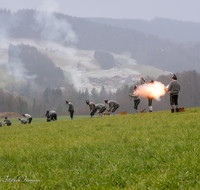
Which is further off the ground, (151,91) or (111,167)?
(151,91)

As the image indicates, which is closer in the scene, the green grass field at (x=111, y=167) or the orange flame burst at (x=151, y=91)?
the green grass field at (x=111, y=167)

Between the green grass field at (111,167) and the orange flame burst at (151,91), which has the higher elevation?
the orange flame burst at (151,91)

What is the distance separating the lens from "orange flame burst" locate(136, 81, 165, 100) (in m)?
23.4

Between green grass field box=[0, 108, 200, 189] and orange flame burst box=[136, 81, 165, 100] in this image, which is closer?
green grass field box=[0, 108, 200, 189]

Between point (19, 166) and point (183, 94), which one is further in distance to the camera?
point (183, 94)

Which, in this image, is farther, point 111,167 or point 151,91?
point 151,91

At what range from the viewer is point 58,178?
185 inches

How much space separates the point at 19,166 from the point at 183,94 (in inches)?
4085

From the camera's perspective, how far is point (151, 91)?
2345 centimetres

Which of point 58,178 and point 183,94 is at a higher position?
point 183,94

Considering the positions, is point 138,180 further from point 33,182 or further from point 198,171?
point 33,182

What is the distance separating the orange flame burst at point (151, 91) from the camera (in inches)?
921

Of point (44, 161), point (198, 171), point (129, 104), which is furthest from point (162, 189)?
Answer: point (129, 104)

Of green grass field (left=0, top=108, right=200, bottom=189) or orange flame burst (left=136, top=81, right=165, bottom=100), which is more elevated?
orange flame burst (left=136, top=81, right=165, bottom=100)
